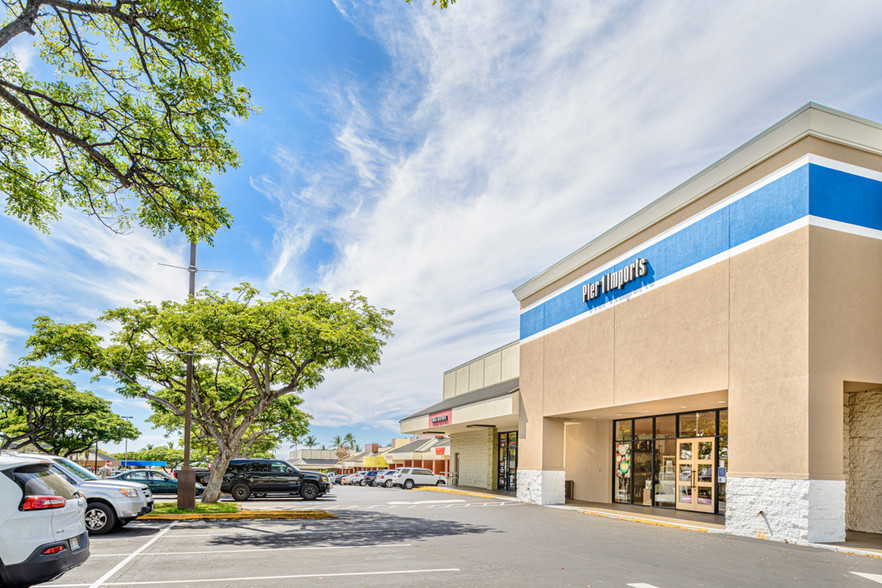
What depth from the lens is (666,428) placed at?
76.3 feet

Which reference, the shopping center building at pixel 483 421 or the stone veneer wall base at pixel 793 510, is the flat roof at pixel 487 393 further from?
the stone veneer wall base at pixel 793 510

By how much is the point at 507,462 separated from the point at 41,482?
31.5 metres

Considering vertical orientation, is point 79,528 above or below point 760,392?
below

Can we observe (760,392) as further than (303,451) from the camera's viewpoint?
No

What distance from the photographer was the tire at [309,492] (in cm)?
2881

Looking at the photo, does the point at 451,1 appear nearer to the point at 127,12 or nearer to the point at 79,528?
the point at 127,12

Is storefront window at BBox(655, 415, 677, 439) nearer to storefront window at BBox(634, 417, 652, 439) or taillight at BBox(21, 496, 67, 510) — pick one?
storefront window at BBox(634, 417, 652, 439)

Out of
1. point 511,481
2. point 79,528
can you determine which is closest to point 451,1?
point 79,528

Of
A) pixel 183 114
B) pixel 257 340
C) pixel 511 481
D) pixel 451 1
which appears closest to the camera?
pixel 451 1

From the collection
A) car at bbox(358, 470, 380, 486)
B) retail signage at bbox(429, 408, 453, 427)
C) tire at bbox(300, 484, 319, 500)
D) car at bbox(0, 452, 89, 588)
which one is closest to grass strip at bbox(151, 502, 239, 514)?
tire at bbox(300, 484, 319, 500)

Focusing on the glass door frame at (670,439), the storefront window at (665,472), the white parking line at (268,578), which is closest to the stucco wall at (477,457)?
the glass door frame at (670,439)

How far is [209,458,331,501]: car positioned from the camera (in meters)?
27.8

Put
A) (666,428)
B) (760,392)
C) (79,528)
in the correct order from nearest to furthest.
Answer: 1. (79,528)
2. (760,392)
3. (666,428)

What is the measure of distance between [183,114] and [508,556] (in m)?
9.42
